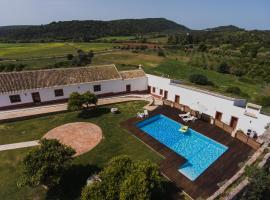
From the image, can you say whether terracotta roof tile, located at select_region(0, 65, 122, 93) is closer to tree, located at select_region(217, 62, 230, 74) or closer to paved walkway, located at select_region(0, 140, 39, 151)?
paved walkway, located at select_region(0, 140, 39, 151)

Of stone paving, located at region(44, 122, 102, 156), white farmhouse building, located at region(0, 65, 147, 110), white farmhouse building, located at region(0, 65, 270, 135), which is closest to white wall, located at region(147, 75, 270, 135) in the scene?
white farmhouse building, located at region(0, 65, 270, 135)

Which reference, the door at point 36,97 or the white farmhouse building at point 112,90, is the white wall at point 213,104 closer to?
the white farmhouse building at point 112,90

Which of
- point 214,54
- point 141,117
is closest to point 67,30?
point 214,54

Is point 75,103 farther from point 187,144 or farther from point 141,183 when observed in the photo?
point 141,183

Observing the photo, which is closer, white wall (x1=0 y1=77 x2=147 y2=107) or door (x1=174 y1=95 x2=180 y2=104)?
white wall (x1=0 y1=77 x2=147 y2=107)

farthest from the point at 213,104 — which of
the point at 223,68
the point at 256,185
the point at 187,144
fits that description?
the point at 223,68

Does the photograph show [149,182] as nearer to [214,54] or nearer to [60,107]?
[60,107]

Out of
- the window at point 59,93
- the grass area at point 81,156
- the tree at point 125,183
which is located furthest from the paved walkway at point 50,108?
the tree at point 125,183
